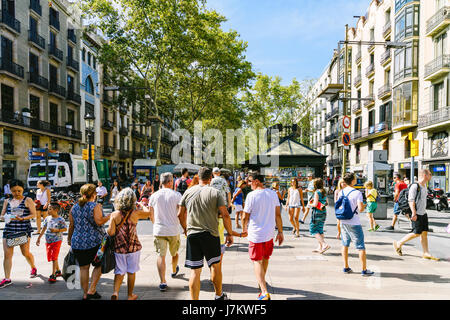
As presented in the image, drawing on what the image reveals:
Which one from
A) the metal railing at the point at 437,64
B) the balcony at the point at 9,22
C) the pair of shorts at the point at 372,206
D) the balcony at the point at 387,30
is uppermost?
the balcony at the point at 387,30

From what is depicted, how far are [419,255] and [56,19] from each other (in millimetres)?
34302

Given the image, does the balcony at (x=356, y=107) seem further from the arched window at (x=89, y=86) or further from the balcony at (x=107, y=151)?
the arched window at (x=89, y=86)

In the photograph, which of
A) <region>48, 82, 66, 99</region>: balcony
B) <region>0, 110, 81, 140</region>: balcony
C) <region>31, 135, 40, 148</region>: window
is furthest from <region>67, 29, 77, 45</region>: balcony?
<region>31, 135, 40, 148</region>: window

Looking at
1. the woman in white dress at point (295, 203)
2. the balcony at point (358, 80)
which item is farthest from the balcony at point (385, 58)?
the woman in white dress at point (295, 203)

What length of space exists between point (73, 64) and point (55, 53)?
2953mm

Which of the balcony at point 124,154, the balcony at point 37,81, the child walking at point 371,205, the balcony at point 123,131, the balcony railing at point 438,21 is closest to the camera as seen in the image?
the child walking at point 371,205

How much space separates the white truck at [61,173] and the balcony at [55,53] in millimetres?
14903

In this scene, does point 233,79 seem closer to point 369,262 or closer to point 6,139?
point 6,139

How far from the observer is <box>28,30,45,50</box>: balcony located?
26.1 metres

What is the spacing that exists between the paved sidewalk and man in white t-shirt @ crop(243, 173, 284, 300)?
46cm

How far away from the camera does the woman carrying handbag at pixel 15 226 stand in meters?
4.98

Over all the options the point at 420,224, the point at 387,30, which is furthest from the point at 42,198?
the point at 387,30

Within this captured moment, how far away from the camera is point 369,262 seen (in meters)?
6.17

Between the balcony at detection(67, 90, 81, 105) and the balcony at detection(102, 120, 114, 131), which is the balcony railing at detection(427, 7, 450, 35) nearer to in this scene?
the balcony at detection(67, 90, 81, 105)
